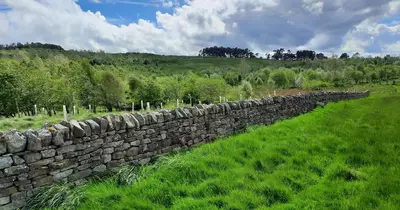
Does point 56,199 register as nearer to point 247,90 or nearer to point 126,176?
point 126,176

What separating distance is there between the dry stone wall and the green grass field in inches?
24.3

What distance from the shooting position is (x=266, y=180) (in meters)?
7.25

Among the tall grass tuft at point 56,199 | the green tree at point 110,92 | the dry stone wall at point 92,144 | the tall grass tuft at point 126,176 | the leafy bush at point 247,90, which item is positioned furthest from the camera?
the leafy bush at point 247,90

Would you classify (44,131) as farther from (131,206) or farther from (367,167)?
(367,167)

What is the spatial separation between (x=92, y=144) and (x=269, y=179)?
4.26m

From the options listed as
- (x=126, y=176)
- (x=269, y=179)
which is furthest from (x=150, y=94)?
(x=269, y=179)

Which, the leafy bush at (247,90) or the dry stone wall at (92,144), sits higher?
the dry stone wall at (92,144)

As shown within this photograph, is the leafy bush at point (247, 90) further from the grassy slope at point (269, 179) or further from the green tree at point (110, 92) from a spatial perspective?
the grassy slope at point (269, 179)

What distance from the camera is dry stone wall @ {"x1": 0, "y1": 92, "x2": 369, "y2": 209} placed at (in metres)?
5.88

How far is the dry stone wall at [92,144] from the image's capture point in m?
5.88

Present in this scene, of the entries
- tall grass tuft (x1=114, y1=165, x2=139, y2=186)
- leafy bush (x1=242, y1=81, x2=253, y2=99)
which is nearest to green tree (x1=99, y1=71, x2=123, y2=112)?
leafy bush (x1=242, y1=81, x2=253, y2=99)

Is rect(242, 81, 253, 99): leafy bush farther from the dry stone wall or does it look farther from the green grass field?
the green grass field

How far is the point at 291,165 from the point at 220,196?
2.78 m

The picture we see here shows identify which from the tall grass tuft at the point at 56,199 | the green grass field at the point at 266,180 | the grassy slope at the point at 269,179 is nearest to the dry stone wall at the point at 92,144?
the tall grass tuft at the point at 56,199
